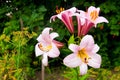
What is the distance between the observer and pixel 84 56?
2342 millimetres

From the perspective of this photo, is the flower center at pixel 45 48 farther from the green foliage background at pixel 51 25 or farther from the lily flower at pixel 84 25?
the green foliage background at pixel 51 25

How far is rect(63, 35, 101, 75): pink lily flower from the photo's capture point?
229 cm

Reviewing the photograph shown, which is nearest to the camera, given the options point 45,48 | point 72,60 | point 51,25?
point 72,60

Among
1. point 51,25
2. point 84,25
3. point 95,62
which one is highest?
point 84,25

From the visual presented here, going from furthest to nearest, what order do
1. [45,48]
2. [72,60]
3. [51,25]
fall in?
[51,25] < [45,48] < [72,60]

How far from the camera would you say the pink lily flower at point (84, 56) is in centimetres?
229

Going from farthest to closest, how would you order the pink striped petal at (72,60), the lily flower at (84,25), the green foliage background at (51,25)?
the green foliage background at (51,25), the lily flower at (84,25), the pink striped petal at (72,60)

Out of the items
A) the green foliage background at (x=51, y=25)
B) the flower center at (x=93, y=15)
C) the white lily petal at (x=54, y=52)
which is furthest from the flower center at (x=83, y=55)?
the green foliage background at (x=51, y=25)

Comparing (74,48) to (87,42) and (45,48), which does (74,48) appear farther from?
(45,48)

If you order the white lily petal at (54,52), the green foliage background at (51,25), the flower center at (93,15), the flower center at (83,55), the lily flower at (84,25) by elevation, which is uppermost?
the flower center at (93,15)

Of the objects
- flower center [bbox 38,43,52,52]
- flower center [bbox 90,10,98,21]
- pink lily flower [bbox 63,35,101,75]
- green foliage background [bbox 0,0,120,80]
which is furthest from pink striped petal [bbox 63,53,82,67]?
green foliage background [bbox 0,0,120,80]

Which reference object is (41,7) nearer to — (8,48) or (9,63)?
(8,48)

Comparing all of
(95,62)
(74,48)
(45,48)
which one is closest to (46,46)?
(45,48)

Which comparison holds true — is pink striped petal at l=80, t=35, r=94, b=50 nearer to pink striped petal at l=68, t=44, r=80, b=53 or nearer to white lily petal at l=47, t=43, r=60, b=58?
pink striped petal at l=68, t=44, r=80, b=53
